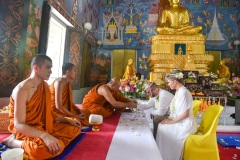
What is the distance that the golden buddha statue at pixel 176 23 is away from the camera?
866 cm

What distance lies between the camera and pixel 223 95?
→ 18.9 ft

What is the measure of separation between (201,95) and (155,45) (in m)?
3.39

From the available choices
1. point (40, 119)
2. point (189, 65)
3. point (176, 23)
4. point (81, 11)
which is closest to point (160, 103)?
point (40, 119)

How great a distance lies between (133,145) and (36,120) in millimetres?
928

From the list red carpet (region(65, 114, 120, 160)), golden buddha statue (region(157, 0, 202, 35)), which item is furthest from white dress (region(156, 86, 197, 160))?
golden buddha statue (region(157, 0, 202, 35))

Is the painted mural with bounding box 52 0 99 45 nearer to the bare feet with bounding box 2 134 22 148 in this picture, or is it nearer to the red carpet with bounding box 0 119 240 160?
the red carpet with bounding box 0 119 240 160

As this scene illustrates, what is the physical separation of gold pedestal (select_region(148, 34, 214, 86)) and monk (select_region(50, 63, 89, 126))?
16.2ft

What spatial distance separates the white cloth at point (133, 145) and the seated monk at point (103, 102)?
2.68 ft

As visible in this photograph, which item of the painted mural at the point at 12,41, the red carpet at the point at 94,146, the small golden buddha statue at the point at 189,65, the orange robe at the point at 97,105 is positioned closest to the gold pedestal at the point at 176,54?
the small golden buddha statue at the point at 189,65

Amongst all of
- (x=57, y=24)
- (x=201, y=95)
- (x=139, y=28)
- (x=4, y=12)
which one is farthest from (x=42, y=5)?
(x=139, y=28)

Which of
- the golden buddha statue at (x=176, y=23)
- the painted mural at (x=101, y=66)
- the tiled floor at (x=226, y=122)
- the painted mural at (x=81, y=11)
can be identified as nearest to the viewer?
the tiled floor at (x=226, y=122)

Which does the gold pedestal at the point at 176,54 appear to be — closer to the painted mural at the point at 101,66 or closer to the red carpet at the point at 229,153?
the painted mural at the point at 101,66

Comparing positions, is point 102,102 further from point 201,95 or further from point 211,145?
point 201,95

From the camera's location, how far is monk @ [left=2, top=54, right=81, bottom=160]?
1.65 metres
